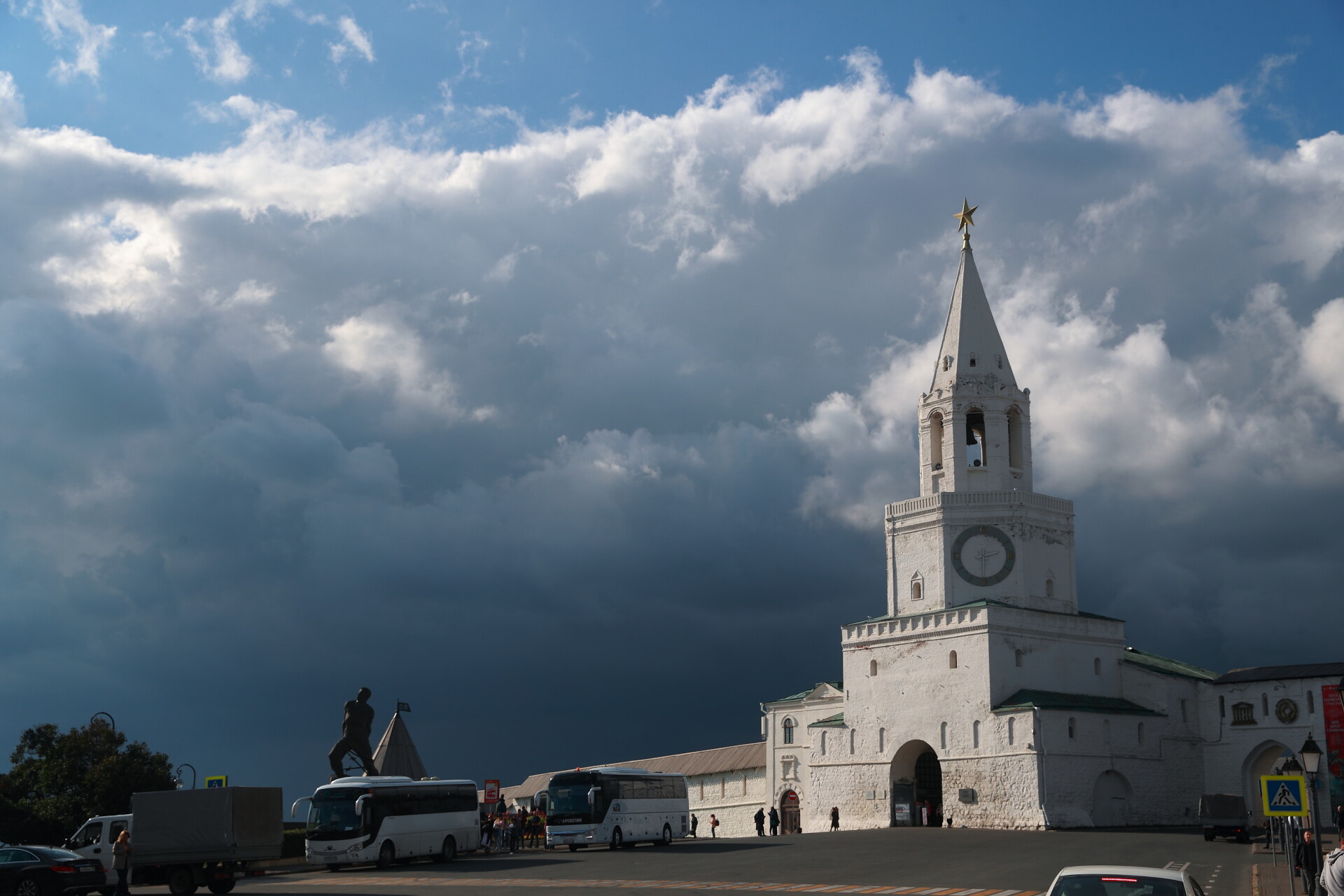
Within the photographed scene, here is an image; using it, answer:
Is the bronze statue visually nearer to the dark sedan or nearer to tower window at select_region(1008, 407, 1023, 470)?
the dark sedan

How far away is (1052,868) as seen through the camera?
32875 millimetres

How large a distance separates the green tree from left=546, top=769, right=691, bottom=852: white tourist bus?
22.8 metres

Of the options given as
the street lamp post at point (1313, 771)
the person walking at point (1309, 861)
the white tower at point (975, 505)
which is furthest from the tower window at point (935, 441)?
the street lamp post at point (1313, 771)

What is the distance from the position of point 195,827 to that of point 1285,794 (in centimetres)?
2486

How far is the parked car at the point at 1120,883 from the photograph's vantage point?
14.0 meters

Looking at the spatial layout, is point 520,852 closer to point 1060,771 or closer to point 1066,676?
point 1060,771

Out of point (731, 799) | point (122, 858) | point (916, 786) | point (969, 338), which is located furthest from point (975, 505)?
point (122, 858)

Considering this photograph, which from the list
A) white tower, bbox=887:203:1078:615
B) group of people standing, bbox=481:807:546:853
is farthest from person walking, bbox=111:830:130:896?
white tower, bbox=887:203:1078:615

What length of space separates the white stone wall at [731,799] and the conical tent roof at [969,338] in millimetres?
24896

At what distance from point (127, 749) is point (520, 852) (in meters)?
23.6

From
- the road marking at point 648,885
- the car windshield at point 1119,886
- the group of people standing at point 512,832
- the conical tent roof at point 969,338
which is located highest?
the conical tent roof at point 969,338

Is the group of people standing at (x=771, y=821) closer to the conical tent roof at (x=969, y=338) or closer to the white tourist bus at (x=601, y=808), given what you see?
the white tourist bus at (x=601, y=808)

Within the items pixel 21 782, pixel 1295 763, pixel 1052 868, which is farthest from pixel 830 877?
pixel 21 782

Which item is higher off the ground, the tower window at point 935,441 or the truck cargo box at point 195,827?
the tower window at point 935,441
